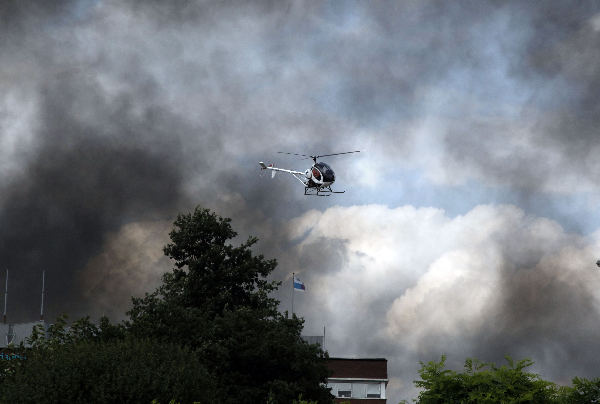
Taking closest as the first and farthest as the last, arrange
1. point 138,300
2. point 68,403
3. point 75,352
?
point 68,403 → point 75,352 → point 138,300

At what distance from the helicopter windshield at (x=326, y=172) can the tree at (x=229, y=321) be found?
30.7 feet

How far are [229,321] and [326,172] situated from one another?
20.2 metres

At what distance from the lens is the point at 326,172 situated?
226 ft

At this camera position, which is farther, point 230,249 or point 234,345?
point 230,249

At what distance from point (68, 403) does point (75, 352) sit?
3.19 m

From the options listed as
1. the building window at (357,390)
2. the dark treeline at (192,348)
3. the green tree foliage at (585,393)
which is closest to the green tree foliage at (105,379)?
the dark treeline at (192,348)

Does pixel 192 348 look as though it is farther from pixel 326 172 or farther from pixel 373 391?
pixel 373 391

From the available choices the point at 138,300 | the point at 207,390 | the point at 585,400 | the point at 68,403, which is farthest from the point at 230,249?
the point at 585,400

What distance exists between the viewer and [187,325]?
170 feet

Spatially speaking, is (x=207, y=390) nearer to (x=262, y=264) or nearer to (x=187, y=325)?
(x=187, y=325)

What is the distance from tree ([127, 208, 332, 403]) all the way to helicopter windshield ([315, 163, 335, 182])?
9.36 meters

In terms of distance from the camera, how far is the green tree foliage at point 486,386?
83.9 ft

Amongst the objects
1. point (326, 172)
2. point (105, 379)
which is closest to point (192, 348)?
point (105, 379)

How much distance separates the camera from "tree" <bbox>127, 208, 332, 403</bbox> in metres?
51.7
